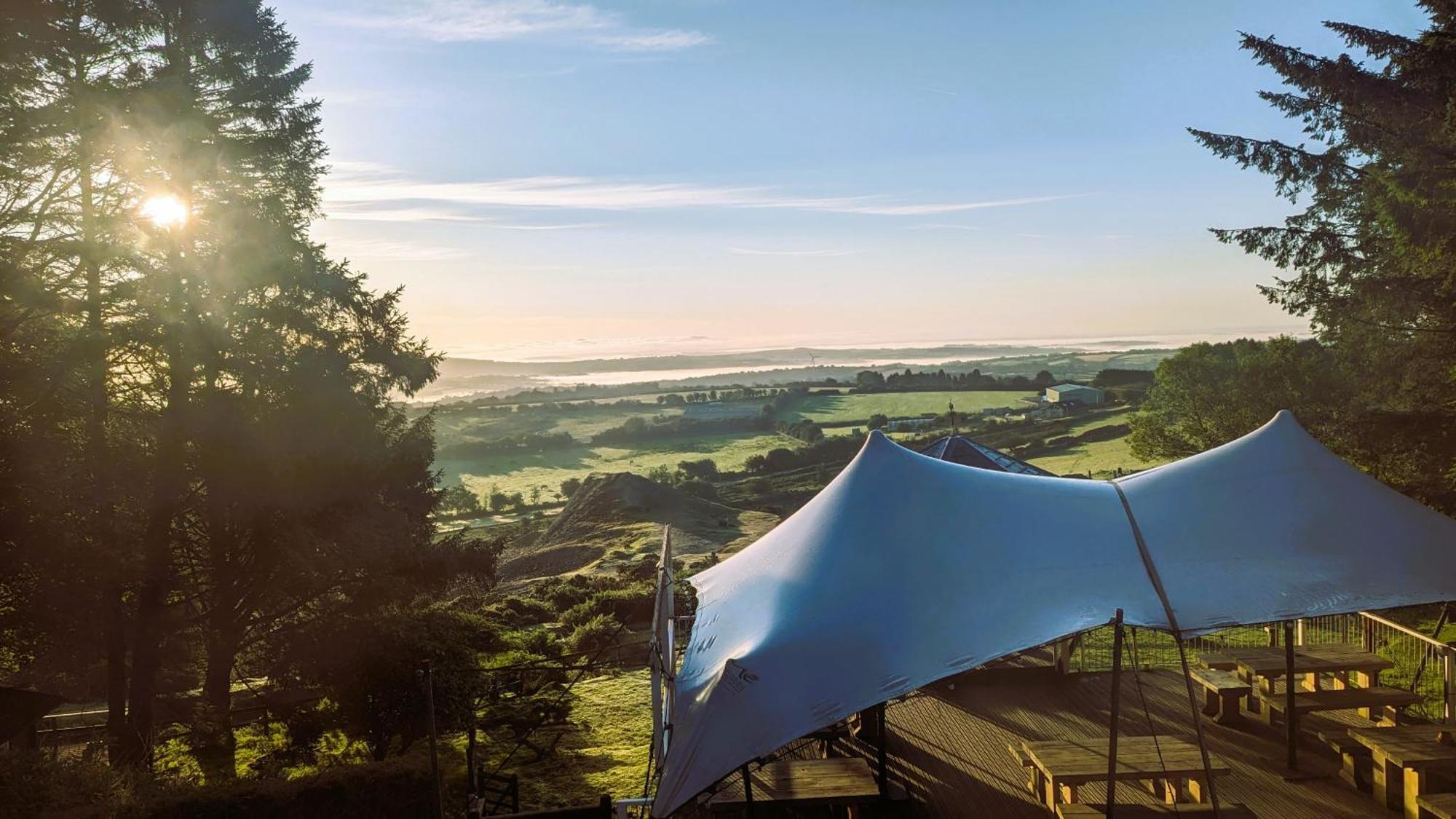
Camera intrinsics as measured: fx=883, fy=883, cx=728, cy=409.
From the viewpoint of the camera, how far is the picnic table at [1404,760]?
23.3ft

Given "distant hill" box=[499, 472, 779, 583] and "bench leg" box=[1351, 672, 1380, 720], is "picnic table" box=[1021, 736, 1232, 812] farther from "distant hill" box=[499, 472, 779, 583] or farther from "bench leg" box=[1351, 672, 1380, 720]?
"distant hill" box=[499, 472, 779, 583]

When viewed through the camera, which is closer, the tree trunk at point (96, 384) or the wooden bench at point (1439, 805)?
the wooden bench at point (1439, 805)

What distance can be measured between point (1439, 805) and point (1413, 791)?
0.49 meters

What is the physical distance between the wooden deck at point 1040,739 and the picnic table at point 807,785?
3.57 feet

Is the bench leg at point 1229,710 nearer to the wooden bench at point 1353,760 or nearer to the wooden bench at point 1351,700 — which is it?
the wooden bench at point 1351,700

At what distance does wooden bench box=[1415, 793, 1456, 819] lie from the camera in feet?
21.8

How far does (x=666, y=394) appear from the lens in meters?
135

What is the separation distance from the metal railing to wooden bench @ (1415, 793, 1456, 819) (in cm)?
201

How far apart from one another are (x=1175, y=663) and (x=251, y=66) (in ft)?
60.6

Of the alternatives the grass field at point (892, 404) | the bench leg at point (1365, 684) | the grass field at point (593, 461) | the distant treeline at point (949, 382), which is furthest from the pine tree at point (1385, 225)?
the distant treeline at point (949, 382)

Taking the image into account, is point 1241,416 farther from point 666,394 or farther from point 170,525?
point 666,394

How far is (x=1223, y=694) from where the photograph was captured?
9.91 metres

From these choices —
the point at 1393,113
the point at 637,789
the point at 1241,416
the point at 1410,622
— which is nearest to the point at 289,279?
the point at 637,789

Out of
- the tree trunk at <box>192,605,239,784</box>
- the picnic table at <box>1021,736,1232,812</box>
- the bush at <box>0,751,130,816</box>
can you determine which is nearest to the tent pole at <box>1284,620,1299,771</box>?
the picnic table at <box>1021,736,1232,812</box>
